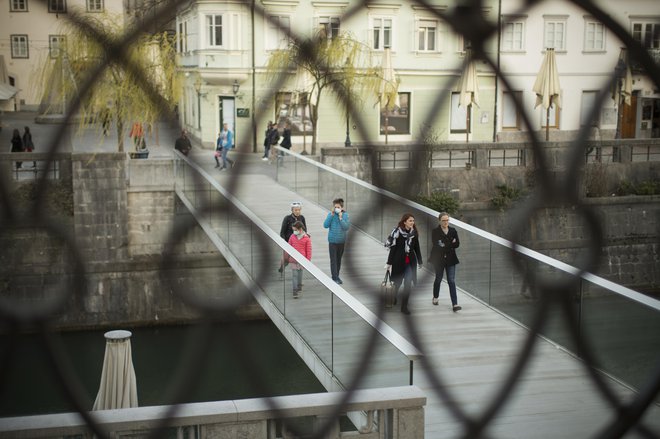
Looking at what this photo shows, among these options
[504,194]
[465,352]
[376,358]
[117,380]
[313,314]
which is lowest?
[117,380]

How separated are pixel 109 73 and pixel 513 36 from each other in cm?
26

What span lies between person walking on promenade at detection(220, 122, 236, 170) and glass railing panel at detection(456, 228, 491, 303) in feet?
15.2

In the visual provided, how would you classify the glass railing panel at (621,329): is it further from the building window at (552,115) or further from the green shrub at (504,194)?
the building window at (552,115)

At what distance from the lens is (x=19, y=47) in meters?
0.51

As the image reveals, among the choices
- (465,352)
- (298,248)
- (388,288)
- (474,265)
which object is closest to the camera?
(388,288)

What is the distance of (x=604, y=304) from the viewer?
3594 millimetres

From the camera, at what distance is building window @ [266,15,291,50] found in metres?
0.50

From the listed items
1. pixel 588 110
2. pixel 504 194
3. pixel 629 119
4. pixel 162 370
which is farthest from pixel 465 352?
pixel 162 370

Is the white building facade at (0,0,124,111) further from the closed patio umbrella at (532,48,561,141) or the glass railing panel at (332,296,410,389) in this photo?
the glass railing panel at (332,296,410,389)

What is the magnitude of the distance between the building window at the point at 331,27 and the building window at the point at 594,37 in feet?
0.59

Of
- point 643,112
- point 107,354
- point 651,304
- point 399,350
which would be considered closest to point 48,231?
point 643,112

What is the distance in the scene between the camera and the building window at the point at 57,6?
457 mm

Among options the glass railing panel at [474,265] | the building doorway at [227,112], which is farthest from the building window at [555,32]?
the glass railing panel at [474,265]

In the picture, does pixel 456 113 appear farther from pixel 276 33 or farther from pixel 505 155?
pixel 505 155
